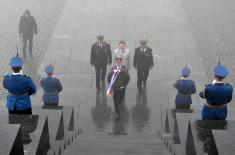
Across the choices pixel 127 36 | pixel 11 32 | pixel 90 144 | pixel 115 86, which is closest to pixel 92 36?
pixel 127 36

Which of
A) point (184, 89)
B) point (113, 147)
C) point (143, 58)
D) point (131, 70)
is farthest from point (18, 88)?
point (131, 70)

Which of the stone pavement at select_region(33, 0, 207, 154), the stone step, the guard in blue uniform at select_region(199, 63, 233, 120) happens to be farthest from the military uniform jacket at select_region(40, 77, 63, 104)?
the guard in blue uniform at select_region(199, 63, 233, 120)

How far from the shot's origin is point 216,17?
18.8m

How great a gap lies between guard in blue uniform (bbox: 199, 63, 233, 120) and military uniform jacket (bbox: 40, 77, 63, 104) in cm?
333

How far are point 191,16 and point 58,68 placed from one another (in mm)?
6701

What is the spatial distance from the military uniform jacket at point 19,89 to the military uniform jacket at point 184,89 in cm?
331

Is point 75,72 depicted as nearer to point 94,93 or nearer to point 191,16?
point 94,93

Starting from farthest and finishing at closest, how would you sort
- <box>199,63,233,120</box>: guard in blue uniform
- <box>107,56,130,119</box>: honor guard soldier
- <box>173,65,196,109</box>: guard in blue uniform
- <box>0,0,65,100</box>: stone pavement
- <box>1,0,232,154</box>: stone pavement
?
<box>0,0,65,100</box>: stone pavement → <box>1,0,232,154</box>: stone pavement → <box>107,56,130,119</box>: honor guard soldier → <box>173,65,196,109</box>: guard in blue uniform → <box>199,63,233,120</box>: guard in blue uniform

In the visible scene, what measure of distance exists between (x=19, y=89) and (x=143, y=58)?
174 inches

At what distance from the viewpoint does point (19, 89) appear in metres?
8.38

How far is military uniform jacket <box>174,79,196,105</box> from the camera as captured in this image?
10.3 meters

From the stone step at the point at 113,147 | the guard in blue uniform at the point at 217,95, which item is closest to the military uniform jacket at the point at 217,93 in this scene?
the guard in blue uniform at the point at 217,95

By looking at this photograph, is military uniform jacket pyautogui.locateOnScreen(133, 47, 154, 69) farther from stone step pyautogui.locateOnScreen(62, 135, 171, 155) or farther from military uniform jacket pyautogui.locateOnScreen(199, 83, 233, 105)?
military uniform jacket pyautogui.locateOnScreen(199, 83, 233, 105)

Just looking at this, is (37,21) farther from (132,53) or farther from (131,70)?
(131,70)
